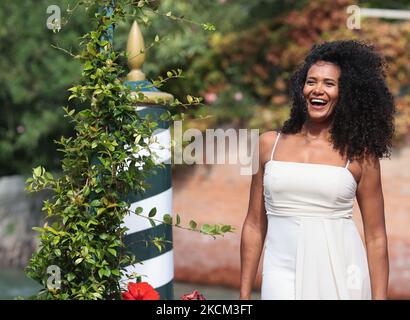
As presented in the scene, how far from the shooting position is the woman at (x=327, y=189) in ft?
11.3

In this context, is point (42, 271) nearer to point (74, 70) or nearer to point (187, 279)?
point (187, 279)

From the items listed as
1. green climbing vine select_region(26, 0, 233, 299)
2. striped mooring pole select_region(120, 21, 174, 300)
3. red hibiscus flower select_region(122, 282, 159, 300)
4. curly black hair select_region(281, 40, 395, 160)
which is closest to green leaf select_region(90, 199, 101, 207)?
green climbing vine select_region(26, 0, 233, 299)

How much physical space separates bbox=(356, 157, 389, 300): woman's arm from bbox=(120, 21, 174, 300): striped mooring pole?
106 centimetres

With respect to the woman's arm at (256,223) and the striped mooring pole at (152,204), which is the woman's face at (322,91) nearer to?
the woman's arm at (256,223)

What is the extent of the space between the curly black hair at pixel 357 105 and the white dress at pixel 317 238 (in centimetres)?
15

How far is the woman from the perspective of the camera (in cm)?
346

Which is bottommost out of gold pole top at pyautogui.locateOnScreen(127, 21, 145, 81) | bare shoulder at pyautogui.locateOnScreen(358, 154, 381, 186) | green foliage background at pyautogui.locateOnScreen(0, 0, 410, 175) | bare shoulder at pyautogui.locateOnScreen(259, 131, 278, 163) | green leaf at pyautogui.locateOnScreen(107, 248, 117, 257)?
green leaf at pyautogui.locateOnScreen(107, 248, 117, 257)

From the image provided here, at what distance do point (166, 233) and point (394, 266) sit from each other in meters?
5.50

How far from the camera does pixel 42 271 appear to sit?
12.1 feet

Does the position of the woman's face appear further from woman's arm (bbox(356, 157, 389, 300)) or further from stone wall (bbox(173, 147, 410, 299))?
stone wall (bbox(173, 147, 410, 299))

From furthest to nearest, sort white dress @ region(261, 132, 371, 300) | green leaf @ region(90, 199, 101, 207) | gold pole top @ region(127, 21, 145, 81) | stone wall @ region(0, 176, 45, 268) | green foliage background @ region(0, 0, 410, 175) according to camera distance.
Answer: stone wall @ region(0, 176, 45, 268), green foliage background @ region(0, 0, 410, 175), gold pole top @ region(127, 21, 145, 81), green leaf @ region(90, 199, 101, 207), white dress @ region(261, 132, 371, 300)

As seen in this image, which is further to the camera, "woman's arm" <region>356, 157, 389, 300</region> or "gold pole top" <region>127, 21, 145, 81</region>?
"gold pole top" <region>127, 21, 145, 81</region>

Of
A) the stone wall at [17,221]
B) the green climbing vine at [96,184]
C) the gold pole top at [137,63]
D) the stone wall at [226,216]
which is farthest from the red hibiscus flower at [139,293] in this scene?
the stone wall at [17,221]
